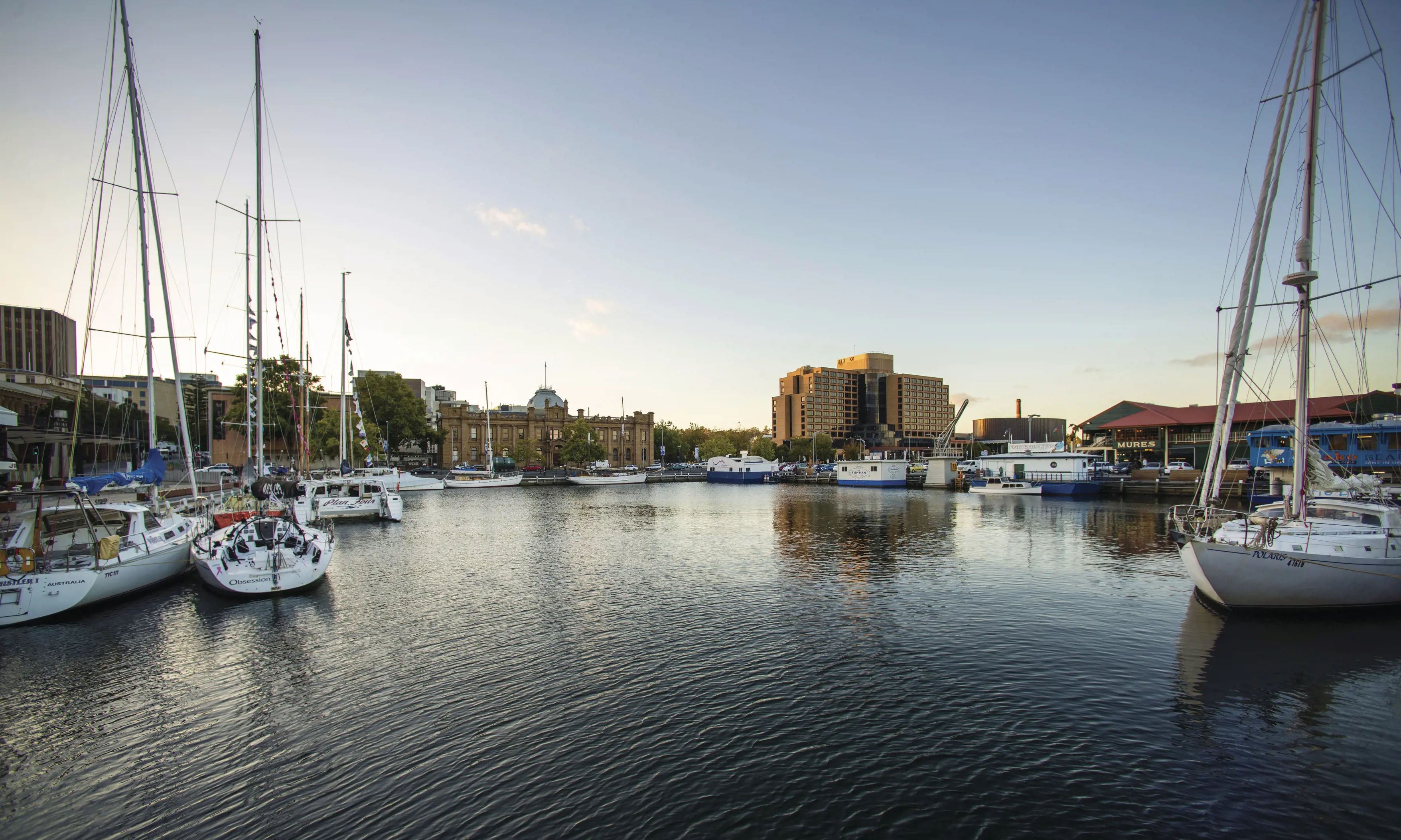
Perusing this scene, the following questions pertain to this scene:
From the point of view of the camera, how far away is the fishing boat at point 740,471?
11875cm

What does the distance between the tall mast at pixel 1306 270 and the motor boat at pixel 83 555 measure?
37.2m

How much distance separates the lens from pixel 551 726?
11836 millimetres

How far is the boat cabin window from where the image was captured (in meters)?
18.5

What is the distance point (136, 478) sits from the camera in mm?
25062

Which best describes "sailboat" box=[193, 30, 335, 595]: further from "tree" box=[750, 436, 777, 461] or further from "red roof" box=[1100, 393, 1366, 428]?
"tree" box=[750, 436, 777, 461]

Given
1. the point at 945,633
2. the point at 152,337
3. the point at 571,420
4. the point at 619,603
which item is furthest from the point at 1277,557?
the point at 571,420

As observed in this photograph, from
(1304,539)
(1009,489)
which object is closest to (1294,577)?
(1304,539)

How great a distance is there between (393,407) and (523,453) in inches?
1193

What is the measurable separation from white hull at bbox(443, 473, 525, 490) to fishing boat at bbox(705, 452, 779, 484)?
39449 millimetres

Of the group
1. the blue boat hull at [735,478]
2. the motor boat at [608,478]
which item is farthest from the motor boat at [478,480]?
the blue boat hull at [735,478]

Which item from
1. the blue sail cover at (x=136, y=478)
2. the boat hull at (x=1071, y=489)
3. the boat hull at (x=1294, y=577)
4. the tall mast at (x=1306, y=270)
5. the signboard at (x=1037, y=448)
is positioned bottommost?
the boat hull at (x=1071, y=489)

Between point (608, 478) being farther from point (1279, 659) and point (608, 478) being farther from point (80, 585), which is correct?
point (1279, 659)

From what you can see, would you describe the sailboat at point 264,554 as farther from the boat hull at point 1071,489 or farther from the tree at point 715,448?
the tree at point 715,448

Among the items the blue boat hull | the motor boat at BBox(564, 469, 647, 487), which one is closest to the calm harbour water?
the motor boat at BBox(564, 469, 647, 487)
